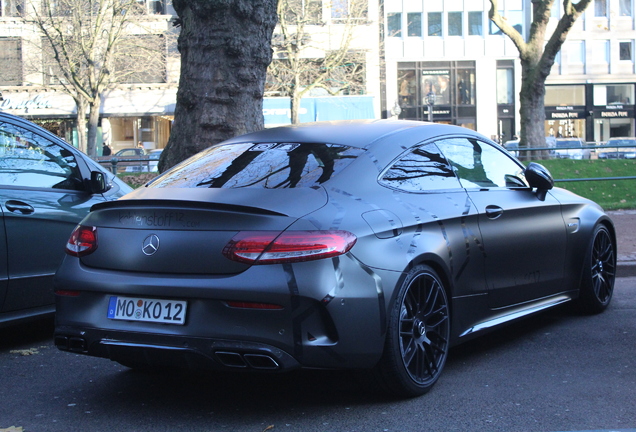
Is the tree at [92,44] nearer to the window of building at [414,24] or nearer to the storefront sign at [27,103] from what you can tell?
the storefront sign at [27,103]

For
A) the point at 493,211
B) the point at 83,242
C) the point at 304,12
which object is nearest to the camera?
the point at 83,242

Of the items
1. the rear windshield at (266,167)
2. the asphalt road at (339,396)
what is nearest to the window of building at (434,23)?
the asphalt road at (339,396)

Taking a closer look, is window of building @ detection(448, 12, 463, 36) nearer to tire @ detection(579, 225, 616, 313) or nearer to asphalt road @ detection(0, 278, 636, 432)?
tire @ detection(579, 225, 616, 313)

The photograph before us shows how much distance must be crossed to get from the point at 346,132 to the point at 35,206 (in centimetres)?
241

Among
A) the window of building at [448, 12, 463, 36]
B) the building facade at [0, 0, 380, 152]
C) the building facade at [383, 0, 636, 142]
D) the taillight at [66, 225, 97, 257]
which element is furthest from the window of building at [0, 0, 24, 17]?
the taillight at [66, 225, 97, 257]

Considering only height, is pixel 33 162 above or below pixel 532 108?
below

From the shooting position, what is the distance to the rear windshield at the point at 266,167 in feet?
13.8

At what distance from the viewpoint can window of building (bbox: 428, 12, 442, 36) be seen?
55.6 m

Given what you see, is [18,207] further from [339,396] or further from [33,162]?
[339,396]

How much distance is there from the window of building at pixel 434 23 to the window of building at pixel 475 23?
2040 mm

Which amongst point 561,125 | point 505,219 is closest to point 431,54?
point 561,125

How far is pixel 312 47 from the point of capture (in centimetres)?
3450

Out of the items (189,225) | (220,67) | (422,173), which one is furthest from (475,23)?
(189,225)

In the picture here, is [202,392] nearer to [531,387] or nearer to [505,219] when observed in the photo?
[531,387]
